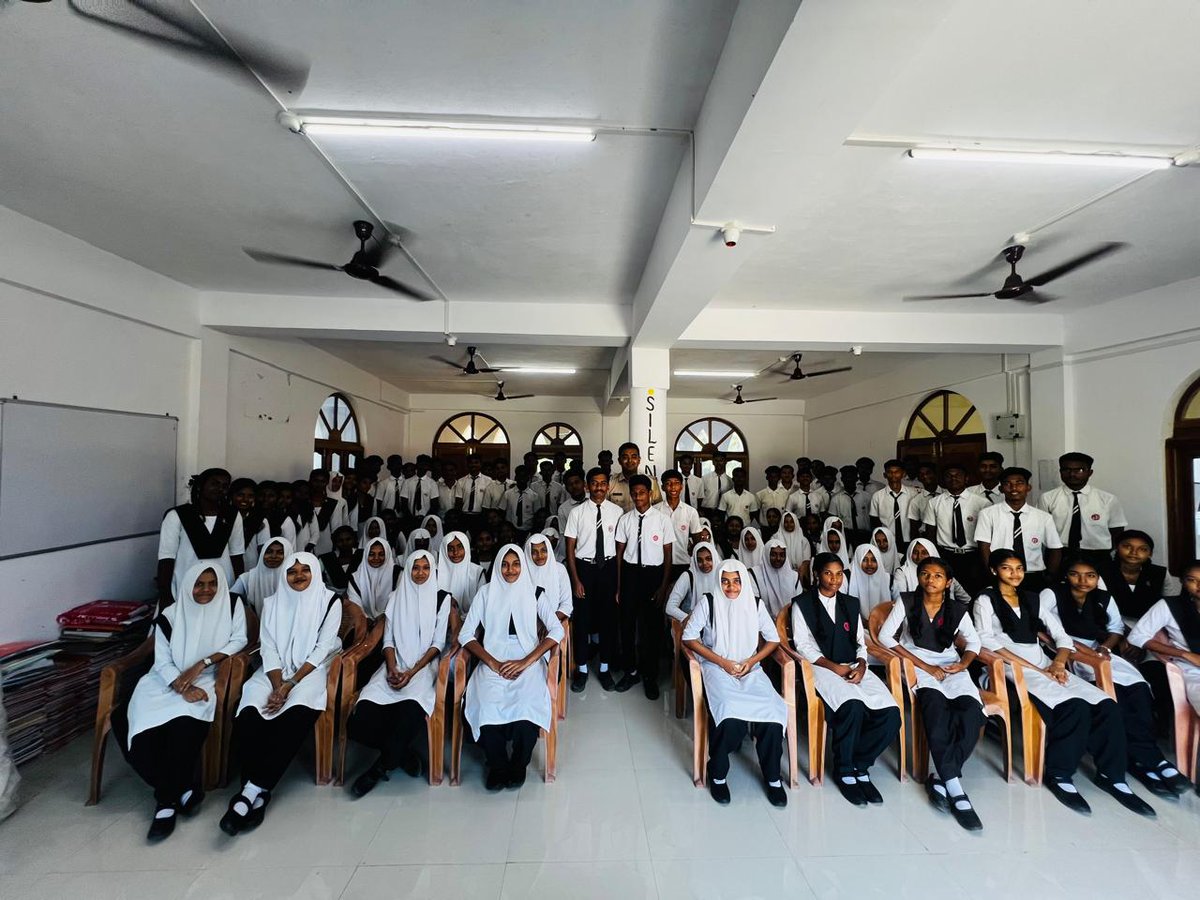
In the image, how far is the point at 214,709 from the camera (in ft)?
8.18

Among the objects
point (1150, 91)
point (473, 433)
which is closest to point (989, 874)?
point (1150, 91)

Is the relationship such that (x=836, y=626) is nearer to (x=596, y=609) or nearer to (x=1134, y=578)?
(x=596, y=609)

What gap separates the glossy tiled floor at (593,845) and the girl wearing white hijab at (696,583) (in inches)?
36.1

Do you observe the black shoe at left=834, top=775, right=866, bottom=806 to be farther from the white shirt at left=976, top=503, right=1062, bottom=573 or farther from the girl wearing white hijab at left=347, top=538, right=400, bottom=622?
the girl wearing white hijab at left=347, top=538, right=400, bottom=622

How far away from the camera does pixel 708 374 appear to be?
26.0ft

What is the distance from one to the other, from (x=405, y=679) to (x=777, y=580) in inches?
104

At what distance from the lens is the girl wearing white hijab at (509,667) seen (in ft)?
8.48

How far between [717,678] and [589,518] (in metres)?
1.55

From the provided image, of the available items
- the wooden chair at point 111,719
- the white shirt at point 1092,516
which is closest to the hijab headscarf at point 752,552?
the white shirt at point 1092,516

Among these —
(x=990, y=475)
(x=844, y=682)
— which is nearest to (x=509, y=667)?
(x=844, y=682)

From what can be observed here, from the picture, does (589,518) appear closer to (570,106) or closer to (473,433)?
(570,106)

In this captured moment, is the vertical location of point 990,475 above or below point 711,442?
below

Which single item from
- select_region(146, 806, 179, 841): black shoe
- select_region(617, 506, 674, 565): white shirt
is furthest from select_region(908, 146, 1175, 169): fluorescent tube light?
select_region(146, 806, 179, 841): black shoe

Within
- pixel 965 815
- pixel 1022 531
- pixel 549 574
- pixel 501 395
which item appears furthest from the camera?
pixel 501 395
